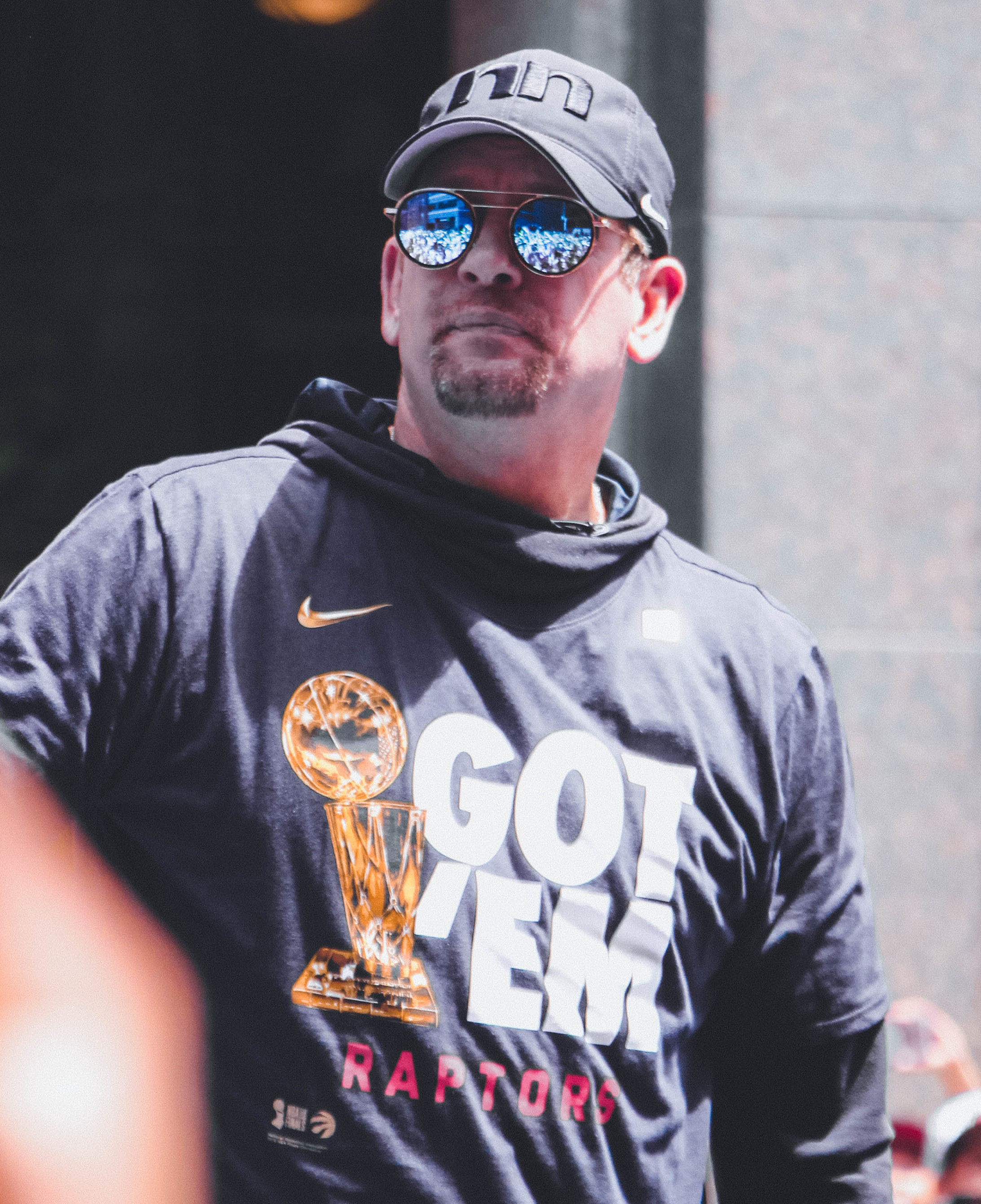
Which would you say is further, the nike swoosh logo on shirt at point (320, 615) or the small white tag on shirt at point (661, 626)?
the small white tag on shirt at point (661, 626)

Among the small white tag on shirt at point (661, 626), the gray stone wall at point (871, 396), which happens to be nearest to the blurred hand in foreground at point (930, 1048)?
the gray stone wall at point (871, 396)

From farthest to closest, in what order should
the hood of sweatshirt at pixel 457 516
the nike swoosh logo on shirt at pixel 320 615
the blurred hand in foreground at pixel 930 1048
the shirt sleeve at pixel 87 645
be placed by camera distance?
the blurred hand in foreground at pixel 930 1048 → the hood of sweatshirt at pixel 457 516 → the nike swoosh logo on shirt at pixel 320 615 → the shirt sleeve at pixel 87 645

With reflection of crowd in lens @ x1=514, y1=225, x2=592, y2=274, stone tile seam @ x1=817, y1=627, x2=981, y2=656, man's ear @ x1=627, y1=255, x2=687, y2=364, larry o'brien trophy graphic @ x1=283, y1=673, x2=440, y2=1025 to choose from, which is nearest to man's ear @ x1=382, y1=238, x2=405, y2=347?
reflection of crowd in lens @ x1=514, y1=225, x2=592, y2=274

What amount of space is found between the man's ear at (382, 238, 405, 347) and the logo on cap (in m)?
0.26

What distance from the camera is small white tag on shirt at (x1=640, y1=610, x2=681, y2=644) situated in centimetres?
202

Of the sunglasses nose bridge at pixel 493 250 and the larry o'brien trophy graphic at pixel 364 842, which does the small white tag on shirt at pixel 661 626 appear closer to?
the larry o'brien trophy graphic at pixel 364 842

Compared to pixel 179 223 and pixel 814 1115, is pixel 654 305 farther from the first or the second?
pixel 179 223

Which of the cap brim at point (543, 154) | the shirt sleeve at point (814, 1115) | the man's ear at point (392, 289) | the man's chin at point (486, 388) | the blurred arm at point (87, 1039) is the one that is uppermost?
the cap brim at point (543, 154)

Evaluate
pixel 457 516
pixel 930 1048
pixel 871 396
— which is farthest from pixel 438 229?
pixel 930 1048

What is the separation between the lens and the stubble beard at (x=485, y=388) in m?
1.96

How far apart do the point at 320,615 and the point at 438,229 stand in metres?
0.65

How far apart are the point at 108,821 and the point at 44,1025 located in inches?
10.7

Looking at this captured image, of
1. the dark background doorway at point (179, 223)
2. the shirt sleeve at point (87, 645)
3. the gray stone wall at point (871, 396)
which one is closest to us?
the shirt sleeve at point (87, 645)

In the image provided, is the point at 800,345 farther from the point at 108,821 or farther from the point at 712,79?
the point at 108,821
